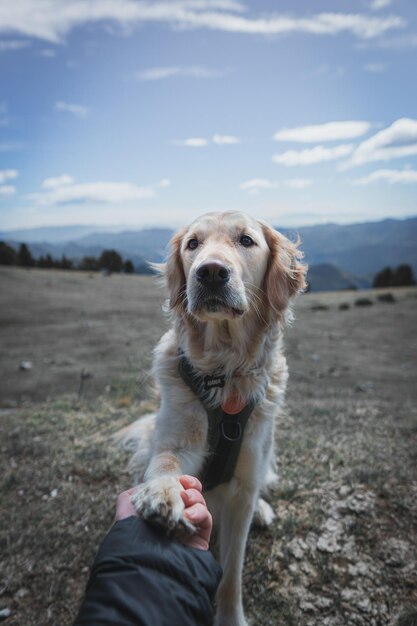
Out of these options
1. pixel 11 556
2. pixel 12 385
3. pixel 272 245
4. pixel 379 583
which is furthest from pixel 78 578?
pixel 12 385

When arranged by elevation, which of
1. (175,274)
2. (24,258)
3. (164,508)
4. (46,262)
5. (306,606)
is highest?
(24,258)

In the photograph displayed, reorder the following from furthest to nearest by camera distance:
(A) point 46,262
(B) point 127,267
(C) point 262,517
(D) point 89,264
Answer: (D) point 89,264 → (B) point 127,267 → (A) point 46,262 → (C) point 262,517

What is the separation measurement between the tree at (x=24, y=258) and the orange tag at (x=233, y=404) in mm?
68604

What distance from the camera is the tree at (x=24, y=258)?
212ft

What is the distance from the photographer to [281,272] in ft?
12.4

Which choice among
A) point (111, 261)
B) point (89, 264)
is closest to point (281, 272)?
point (111, 261)

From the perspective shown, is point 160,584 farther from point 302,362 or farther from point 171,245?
point 302,362

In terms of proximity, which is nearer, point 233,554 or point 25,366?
point 233,554

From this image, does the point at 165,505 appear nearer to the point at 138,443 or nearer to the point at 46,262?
the point at 138,443

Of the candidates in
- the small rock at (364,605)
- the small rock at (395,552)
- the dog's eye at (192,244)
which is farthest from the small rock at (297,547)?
the dog's eye at (192,244)

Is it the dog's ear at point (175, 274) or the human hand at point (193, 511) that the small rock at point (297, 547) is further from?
the dog's ear at point (175, 274)

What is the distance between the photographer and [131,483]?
4.29 metres

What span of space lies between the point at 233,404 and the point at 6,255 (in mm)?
69780

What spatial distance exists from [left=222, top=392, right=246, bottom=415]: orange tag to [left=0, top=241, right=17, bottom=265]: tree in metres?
69.2
